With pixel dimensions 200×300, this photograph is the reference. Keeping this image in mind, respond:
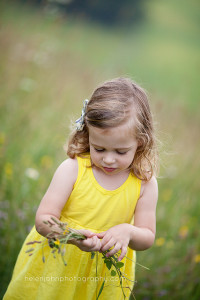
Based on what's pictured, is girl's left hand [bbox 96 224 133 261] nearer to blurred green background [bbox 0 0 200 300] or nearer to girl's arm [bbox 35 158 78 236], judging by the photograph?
girl's arm [bbox 35 158 78 236]

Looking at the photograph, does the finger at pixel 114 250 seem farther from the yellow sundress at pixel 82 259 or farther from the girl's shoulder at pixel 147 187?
the girl's shoulder at pixel 147 187

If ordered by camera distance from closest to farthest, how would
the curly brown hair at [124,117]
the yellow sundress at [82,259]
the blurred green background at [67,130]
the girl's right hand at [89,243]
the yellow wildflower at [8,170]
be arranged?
the girl's right hand at [89,243] → the curly brown hair at [124,117] → the yellow sundress at [82,259] → the blurred green background at [67,130] → the yellow wildflower at [8,170]

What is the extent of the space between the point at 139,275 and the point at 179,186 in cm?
138

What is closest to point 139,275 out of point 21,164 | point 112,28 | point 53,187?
point 53,187

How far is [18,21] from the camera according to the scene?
282 inches

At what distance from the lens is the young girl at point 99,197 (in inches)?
63.9

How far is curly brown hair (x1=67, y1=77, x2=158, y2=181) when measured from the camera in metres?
1.59

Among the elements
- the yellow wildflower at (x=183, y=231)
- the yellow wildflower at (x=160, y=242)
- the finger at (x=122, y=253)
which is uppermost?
the finger at (x=122, y=253)

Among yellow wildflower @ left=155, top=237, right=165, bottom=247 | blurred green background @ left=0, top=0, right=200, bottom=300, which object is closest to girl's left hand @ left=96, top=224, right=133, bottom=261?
blurred green background @ left=0, top=0, right=200, bottom=300

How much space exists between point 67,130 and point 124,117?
8.31 ft

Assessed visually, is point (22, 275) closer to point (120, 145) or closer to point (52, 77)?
point (120, 145)

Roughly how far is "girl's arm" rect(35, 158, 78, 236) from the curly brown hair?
157 mm

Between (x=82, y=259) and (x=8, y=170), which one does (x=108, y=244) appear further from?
(x=8, y=170)

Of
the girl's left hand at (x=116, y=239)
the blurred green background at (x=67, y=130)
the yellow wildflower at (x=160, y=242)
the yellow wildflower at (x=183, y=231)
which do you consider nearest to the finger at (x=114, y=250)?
the girl's left hand at (x=116, y=239)
